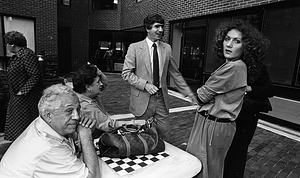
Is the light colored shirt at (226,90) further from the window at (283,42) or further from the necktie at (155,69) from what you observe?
the window at (283,42)

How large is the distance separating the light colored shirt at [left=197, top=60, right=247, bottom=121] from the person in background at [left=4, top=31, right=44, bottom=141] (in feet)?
8.70

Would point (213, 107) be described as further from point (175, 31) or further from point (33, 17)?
point (33, 17)

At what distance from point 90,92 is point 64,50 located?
42.5ft

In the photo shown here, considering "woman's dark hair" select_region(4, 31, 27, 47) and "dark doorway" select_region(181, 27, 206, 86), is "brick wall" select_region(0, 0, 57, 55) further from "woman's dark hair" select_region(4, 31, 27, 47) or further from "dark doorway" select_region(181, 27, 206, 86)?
"woman's dark hair" select_region(4, 31, 27, 47)

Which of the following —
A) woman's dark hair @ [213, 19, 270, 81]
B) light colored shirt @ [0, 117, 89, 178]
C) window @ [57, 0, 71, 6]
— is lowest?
light colored shirt @ [0, 117, 89, 178]

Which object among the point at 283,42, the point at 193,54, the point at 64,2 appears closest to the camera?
the point at 283,42

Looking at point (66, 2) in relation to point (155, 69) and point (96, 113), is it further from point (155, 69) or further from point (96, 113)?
point (96, 113)

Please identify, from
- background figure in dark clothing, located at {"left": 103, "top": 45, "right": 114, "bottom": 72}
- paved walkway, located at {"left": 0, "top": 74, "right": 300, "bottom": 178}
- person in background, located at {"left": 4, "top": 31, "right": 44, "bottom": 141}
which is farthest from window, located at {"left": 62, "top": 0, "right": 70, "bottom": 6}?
person in background, located at {"left": 4, "top": 31, "right": 44, "bottom": 141}

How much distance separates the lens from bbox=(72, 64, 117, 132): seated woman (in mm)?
1868

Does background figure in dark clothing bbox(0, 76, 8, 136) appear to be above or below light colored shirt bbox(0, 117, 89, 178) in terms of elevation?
below

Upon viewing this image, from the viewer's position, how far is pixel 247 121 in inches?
81.3

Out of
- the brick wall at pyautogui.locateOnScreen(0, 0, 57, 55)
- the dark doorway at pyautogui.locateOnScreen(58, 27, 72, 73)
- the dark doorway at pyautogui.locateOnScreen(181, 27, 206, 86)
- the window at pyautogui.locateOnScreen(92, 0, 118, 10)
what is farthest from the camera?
the window at pyautogui.locateOnScreen(92, 0, 118, 10)

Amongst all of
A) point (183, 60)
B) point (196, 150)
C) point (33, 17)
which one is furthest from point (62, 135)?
point (33, 17)

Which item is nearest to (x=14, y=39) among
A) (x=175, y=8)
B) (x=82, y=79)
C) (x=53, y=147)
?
(x=82, y=79)
